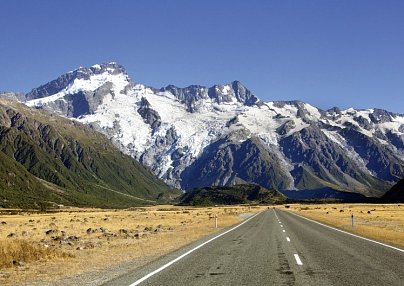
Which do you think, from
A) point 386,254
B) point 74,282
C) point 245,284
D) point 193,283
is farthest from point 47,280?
point 386,254

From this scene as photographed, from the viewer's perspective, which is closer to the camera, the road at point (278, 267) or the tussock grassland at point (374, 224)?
the road at point (278, 267)

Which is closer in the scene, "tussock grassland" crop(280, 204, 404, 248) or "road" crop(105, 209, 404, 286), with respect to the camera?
"road" crop(105, 209, 404, 286)

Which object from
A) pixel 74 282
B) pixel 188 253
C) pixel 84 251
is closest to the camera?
pixel 74 282

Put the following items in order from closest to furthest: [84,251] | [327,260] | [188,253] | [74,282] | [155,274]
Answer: [74,282] → [155,274] → [327,260] → [188,253] → [84,251]

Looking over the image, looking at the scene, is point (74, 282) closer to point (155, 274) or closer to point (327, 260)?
point (155, 274)

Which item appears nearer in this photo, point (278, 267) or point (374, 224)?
point (278, 267)

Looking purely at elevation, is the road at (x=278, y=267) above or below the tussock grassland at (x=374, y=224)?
below

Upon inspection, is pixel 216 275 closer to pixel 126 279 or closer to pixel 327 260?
pixel 126 279

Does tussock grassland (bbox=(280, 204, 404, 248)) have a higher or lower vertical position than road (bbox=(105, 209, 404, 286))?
higher

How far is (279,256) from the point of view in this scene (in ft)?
75.0

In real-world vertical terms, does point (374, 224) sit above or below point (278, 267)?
above

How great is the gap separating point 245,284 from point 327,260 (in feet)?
23.9

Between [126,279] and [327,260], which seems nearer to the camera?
[126,279]

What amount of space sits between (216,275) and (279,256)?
648cm
